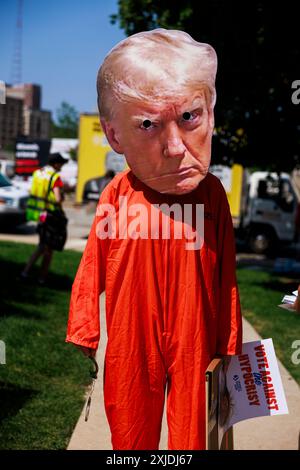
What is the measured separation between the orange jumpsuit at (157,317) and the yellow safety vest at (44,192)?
4.96 meters

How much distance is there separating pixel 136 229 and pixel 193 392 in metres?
0.76

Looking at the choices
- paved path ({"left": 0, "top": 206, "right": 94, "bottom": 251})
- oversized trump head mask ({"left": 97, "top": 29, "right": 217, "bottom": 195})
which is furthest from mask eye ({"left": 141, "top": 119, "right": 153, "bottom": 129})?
paved path ({"left": 0, "top": 206, "right": 94, "bottom": 251})

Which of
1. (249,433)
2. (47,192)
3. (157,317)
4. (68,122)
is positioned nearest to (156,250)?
(157,317)

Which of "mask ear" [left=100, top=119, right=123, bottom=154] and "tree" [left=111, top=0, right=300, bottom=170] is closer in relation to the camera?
"mask ear" [left=100, top=119, right=123, bottom=154]

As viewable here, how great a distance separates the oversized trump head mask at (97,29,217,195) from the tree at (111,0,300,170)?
179 inches

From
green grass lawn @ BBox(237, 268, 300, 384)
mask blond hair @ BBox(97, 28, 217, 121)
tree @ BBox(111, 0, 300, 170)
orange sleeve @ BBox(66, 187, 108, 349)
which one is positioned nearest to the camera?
mask blond hair @ BBox(97, 28, 217, 121)

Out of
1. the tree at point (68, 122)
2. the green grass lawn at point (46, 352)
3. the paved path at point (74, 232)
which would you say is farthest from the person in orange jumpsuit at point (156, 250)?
the tree at point (68, 122)

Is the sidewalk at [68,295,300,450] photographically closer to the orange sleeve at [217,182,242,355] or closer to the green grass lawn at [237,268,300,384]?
the green grass lawn at [237,268,300,384]

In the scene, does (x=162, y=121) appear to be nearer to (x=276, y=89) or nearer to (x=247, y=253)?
(x=276, y=89)

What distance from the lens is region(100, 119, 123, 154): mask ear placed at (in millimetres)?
3008

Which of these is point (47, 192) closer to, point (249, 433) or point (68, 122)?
point (249, 433)

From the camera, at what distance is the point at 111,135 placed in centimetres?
303

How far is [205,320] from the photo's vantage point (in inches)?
116
